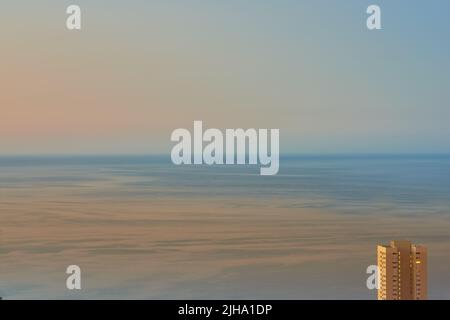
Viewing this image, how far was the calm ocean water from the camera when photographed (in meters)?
6.70

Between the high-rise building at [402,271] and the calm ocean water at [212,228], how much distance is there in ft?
1.88

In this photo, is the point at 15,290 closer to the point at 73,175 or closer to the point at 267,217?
the point at 267,217

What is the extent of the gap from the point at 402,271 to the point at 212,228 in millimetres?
2860

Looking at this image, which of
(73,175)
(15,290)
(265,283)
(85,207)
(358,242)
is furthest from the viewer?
(73,175)

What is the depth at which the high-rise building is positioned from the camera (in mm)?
4129

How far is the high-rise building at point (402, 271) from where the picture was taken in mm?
4129

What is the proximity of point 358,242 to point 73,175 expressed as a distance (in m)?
5.01

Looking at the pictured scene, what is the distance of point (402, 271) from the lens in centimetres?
472

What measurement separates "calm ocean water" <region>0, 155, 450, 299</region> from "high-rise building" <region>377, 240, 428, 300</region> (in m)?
0.57

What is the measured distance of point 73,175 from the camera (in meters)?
10.5

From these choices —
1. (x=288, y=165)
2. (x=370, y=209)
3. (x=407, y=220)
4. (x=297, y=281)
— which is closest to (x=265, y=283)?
(x=297, y=281)

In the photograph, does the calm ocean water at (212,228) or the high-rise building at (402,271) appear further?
the calm ocean water at (212,228)

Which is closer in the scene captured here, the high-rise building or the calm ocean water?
the high-rise building

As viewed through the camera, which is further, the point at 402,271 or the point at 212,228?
the point at 212,228
